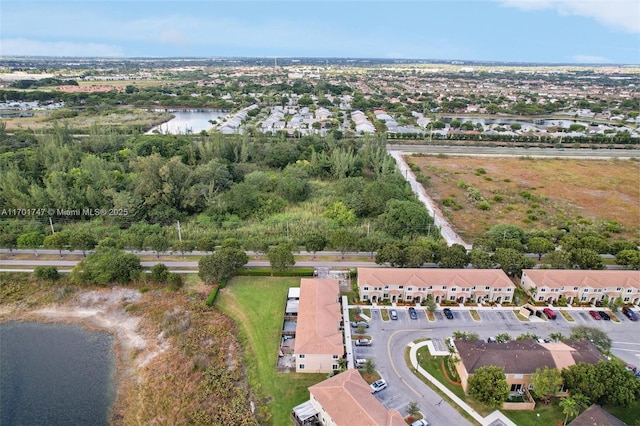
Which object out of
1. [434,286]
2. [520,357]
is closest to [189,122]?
[434,286]

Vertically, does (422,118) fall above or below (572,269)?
above

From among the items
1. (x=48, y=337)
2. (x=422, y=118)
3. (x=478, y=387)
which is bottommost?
(x=48, y=337)

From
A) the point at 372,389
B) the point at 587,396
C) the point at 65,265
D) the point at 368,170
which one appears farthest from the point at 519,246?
the point at 65,265

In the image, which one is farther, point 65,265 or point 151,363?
point 65,265

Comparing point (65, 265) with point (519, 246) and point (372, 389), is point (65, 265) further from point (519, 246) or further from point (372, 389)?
point (519, 246)

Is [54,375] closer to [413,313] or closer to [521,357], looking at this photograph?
[413,313]

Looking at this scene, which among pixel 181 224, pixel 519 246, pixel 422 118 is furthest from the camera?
pixel 422 118

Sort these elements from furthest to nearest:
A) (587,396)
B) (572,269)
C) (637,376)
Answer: (572,269), (637,376), (587,396)

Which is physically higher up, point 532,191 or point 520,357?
point 532,191

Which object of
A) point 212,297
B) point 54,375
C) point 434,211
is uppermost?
point 434,211
